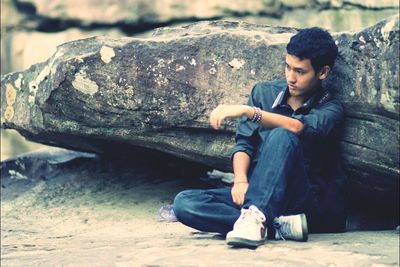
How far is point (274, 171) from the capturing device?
2904mm

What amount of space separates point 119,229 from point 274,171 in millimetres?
1146

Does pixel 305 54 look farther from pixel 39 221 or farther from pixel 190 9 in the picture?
pixel 190 9

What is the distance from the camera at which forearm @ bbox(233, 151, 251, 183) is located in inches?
121

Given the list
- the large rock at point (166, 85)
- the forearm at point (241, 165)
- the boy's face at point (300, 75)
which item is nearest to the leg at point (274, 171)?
the forearm at point (241, 165)

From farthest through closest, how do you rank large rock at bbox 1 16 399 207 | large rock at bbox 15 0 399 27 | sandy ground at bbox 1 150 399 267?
large rock at bbox 15 0 399 27, large rock at bbox 1 16 399 207, sandy ground at bbox 1 150 399 267

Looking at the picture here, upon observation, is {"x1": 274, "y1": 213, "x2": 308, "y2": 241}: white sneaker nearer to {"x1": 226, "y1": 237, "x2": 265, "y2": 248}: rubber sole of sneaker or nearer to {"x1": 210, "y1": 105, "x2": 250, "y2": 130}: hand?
{"x1": 226, "y1": 237, "x2": 265, "y2": 248}: rubber sole of sneaker

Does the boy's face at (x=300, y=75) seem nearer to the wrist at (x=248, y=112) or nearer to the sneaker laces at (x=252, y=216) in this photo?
the wrist at (x=248, y=112)

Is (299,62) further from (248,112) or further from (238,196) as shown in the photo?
(238,196)

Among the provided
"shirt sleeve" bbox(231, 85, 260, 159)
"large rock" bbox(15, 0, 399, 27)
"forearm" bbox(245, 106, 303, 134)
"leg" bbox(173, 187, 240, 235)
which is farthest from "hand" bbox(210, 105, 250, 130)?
"large rock" bbox(15, 0, 399, 27)

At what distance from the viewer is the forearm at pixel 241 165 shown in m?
3.06

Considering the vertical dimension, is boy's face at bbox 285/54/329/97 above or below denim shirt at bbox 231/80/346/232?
above

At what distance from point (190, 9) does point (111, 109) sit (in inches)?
149

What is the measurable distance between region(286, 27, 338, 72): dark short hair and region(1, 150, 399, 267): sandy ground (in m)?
0.59

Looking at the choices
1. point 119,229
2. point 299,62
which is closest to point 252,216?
point 299,62
